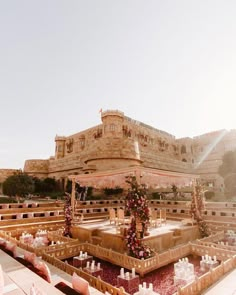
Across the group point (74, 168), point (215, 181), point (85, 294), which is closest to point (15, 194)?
point (74, 168)

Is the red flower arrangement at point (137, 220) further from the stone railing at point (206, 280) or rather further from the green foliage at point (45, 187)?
the green foliage at point (45, 187)

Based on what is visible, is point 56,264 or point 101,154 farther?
point 101,154

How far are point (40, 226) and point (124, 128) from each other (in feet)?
125

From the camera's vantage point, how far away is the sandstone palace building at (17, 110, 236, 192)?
36850mm

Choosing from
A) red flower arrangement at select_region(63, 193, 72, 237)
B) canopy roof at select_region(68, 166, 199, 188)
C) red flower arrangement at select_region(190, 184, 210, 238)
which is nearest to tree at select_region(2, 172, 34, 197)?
canopy roof at select_region(68, 166, 199, 188)

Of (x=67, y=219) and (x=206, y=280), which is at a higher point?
(x=67, y=219)

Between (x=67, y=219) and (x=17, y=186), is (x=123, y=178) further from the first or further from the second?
(x=17, y=186)

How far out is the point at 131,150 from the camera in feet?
122

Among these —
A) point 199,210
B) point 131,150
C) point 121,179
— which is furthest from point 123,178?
point 131,150

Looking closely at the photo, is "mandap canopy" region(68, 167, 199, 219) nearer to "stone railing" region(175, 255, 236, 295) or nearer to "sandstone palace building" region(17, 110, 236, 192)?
"stone railing" region(175, 255, 236, 295)

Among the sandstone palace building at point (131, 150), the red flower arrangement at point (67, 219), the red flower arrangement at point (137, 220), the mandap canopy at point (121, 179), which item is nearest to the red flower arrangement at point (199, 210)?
the mandap canopy at point (121, 179)

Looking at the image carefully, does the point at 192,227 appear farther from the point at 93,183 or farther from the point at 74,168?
the point at 74,168

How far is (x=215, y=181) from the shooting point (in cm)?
5103

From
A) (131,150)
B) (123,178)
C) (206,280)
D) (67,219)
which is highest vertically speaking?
(131,150)
